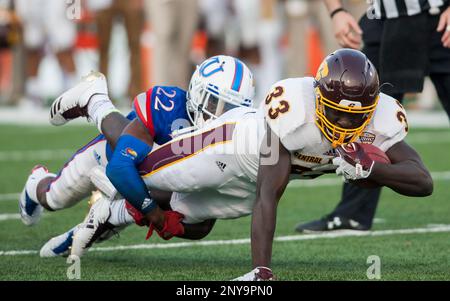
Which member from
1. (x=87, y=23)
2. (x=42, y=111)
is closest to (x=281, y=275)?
(x=42, y=111)

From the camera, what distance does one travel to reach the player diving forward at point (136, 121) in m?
5.32

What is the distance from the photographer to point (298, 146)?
187 inches

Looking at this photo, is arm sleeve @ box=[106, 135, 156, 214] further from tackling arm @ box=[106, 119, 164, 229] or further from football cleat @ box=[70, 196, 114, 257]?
football cleat @ box=[70, 196, 114, 257]

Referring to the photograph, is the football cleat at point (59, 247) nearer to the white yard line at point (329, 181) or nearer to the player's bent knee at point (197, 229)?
the player's bent knee at point (197, 229)

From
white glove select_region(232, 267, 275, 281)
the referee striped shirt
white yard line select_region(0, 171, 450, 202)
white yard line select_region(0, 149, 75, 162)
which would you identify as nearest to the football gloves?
white glove select_region(232, 267, 275, 281)

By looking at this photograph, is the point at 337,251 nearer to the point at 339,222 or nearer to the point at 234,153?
the point at 339,222

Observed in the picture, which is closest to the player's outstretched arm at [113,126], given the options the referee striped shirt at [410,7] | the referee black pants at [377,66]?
the referee black pants at [377,66]

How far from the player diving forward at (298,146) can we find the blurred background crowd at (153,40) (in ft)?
17.6

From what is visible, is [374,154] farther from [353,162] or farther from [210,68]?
[210,68]

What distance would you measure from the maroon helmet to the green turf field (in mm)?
726

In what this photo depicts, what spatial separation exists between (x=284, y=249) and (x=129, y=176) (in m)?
1.15

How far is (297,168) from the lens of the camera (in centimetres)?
496
